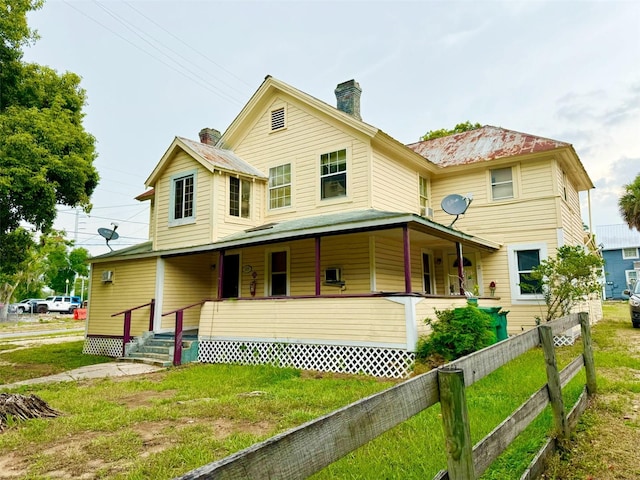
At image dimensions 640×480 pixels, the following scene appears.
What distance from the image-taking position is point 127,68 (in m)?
21.5

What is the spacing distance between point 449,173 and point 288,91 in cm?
621

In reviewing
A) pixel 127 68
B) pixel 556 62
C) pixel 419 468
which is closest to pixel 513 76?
pixel 556 62

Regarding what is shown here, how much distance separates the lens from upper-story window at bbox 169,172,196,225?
505 inches

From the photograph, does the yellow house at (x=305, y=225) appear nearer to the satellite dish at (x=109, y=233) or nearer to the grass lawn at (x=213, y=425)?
the satellite dish at (x=109, y=233)

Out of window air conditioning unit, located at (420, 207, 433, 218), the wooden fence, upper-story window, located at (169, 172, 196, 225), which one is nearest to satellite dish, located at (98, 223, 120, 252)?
upper-story window, located at (169, 172, 196, 225)

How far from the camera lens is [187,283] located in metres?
13.4

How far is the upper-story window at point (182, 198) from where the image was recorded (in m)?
12.8

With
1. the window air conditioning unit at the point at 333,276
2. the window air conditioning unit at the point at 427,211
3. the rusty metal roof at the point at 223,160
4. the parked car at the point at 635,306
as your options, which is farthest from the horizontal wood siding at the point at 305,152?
the parked car at the point at 635,306

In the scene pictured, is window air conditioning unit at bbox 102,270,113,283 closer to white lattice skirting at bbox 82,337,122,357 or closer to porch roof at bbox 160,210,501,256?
white lattice skirting at bbox 82,337,122,357

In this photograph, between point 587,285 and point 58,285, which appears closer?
point 587,285

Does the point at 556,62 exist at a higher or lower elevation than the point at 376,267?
higher

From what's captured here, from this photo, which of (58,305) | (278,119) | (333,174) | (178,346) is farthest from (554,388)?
(58,305)

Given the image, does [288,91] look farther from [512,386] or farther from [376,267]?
[512,386]

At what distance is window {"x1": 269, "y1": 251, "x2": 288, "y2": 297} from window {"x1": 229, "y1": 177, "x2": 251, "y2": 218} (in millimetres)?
1735
